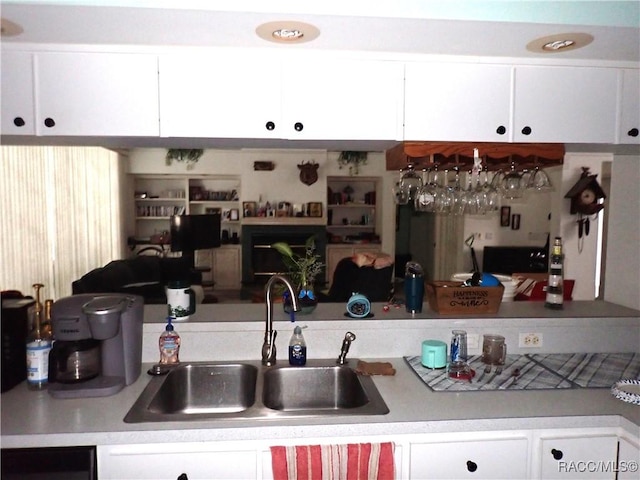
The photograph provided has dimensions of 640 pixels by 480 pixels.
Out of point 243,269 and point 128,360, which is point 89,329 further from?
point 243,269

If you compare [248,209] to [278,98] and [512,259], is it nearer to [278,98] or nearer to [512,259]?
[512,259]

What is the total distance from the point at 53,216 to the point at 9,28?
3.10 metres

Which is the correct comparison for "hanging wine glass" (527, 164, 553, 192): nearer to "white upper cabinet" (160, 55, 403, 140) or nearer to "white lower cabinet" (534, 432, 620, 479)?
"white upper cabinet" (160, 55, 403, 140)

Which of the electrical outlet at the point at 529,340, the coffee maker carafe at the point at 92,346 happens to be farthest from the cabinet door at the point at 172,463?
the electrical outlet at the point at 529,340

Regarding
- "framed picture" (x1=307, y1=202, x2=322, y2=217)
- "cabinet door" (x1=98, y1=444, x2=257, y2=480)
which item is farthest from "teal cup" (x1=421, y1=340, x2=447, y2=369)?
"framed picture" (x1=307, y1=202, x2=322, y2=217)

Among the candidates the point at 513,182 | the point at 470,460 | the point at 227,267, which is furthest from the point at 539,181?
the point at 227,267

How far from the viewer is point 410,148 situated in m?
1.83

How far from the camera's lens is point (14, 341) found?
1.62 m

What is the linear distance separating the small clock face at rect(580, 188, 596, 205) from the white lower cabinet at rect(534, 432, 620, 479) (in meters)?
4.05

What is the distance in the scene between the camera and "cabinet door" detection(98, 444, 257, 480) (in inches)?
53.9

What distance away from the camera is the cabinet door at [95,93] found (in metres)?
1.64

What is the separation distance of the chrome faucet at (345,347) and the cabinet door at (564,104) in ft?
3.48

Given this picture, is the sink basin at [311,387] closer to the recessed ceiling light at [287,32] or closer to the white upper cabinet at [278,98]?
the white upper cabinet at [278,98]

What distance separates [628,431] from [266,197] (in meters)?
6.24
